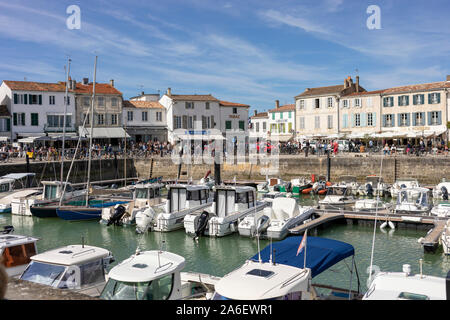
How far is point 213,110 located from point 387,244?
41.2m

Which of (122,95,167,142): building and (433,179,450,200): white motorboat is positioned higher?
(122,95,167,142): building

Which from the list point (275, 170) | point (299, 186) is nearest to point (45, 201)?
point (299, 186)

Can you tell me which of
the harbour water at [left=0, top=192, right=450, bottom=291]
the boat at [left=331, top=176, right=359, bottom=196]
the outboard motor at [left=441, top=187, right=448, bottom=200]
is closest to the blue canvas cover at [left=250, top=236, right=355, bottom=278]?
the harbour water at [left=0, top=192, right=450, bottom=291]

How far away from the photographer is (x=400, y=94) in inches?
1815


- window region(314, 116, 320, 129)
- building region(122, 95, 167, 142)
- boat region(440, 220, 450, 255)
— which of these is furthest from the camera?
building region(122, 95, 167, 142)

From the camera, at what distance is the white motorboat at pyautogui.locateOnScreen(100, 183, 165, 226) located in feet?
75.5

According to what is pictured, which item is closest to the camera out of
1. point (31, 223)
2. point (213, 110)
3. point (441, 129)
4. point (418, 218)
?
point (418, 218)

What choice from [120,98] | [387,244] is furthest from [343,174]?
[120,98]

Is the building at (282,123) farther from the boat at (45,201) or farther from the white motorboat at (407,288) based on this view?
the white motorboat at (407,288)

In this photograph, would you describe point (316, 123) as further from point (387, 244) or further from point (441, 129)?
point (387, 244)

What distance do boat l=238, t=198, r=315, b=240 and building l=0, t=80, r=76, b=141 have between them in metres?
33.7

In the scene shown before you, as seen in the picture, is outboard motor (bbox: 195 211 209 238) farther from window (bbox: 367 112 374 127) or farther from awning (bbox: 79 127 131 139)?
window (bbox: 367 112 374 127)

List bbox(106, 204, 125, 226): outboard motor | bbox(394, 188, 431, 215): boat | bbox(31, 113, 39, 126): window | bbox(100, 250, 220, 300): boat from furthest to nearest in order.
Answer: bbox(31, 113, 39, 126): window → bbox(106, 204, 125, 226): outboard motor → bbox(394, 188, 431, 215): boat → bbox(100, 250, 220, 300): boat
